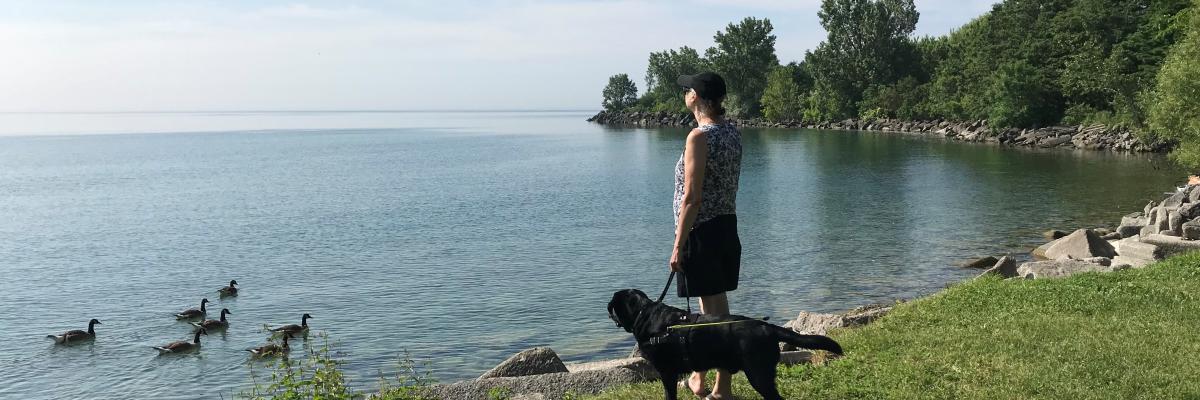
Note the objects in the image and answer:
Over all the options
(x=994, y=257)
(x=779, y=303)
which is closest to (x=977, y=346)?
(x=779, y=303)

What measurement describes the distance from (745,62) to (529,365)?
137227 mm

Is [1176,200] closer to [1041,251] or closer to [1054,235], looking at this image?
[1054,235]

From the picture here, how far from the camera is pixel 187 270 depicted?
91.4 feet

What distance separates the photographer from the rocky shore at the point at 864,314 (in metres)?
9.80

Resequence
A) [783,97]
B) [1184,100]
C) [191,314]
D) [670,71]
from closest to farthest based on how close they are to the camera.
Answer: [191,314] → [1184,100] → [783,97] → [670,71]

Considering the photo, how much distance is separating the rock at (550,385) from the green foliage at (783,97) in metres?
125

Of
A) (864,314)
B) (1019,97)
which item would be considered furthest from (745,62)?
(864,314)

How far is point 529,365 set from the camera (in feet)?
38.0

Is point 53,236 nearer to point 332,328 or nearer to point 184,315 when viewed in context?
point 184,315

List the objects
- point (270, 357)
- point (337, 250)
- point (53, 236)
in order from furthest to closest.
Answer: point (53, 236) → point (337, 250) → point (270, 357)

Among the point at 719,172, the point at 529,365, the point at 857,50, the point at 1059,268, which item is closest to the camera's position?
the point at 719,172

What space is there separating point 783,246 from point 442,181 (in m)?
33.5

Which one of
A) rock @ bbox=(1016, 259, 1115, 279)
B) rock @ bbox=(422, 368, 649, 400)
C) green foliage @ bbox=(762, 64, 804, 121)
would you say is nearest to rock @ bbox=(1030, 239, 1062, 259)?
rock @ bbox=(1016, 259, 1115, 279)

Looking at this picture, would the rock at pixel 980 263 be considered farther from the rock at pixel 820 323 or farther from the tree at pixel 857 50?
the tree at pixel 857 50
